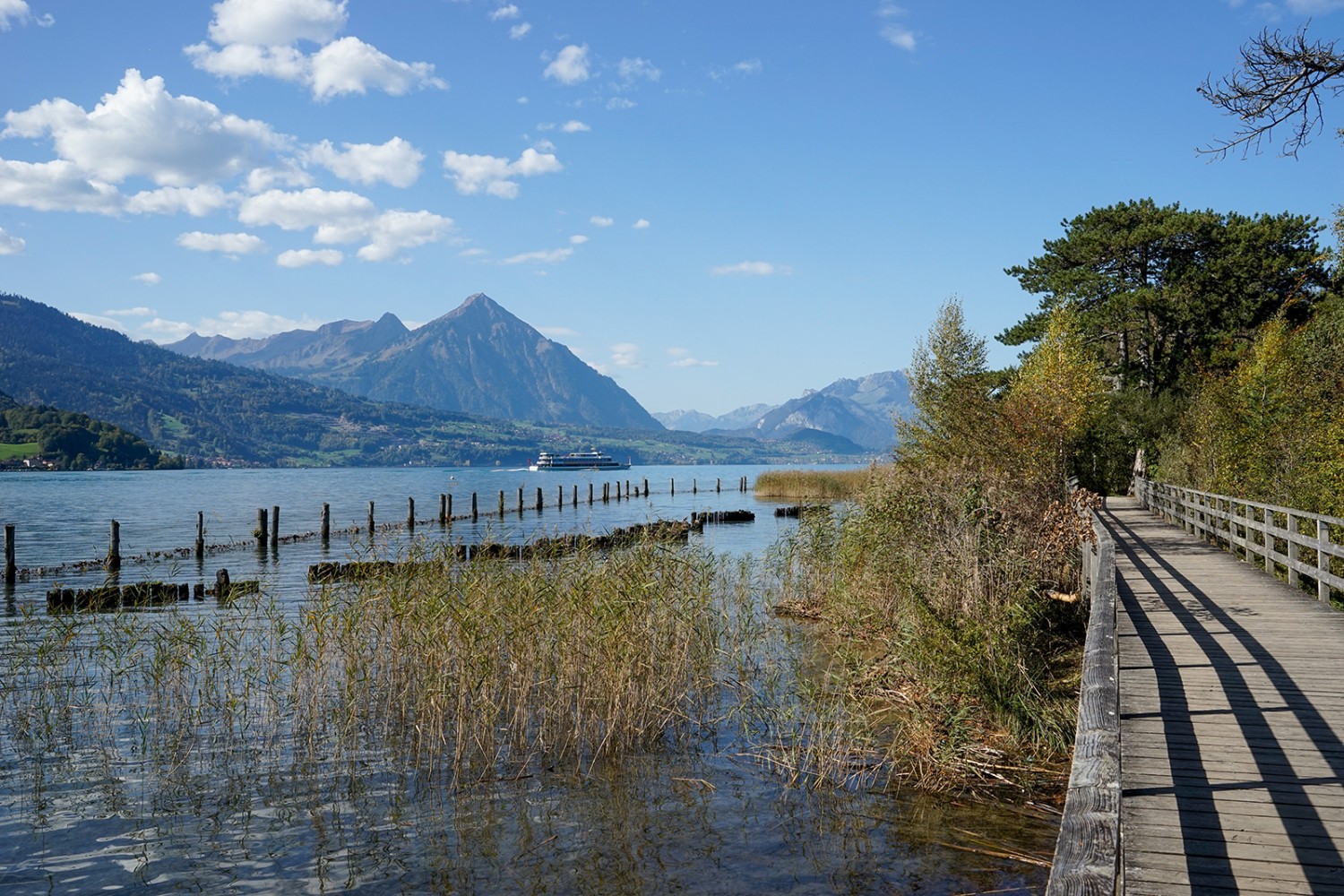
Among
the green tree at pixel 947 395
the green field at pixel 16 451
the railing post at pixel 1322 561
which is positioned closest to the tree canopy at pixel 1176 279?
the green tree at pixel 947 395

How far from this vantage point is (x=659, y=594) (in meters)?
11.9

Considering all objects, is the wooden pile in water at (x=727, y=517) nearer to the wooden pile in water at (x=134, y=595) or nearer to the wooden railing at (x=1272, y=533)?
the wooden railing at (x=1272, y=533)

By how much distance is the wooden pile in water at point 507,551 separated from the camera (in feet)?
45.9

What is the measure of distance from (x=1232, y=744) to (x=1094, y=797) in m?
3.82

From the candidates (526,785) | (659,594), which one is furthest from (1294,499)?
(526,785)

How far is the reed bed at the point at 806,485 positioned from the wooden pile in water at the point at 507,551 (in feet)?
80.7

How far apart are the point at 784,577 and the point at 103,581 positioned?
1839 cm

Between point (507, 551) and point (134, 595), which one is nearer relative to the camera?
point (507, 551)

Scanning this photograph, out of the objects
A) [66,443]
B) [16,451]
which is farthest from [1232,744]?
[66,443]

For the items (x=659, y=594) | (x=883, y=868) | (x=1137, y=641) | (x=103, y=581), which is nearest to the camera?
(x=883, y=868)

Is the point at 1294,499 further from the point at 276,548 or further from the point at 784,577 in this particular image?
the point at 276,548

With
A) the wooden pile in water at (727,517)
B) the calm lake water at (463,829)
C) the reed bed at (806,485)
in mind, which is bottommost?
the wooden pile in water at (727,517)

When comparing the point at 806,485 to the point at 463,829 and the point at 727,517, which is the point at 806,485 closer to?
the point at 727,517

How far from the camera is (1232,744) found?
6539 millimetres
